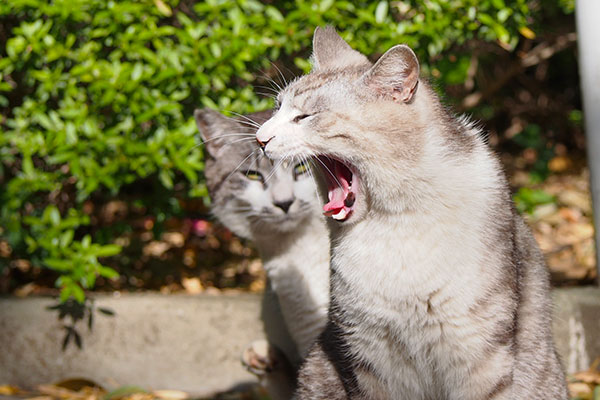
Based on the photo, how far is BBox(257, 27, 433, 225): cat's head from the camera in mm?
2068

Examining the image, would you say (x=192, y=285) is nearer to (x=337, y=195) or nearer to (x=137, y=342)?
(x=137, y=342)

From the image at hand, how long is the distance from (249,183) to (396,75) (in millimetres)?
1287

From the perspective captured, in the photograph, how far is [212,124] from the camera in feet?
10.9

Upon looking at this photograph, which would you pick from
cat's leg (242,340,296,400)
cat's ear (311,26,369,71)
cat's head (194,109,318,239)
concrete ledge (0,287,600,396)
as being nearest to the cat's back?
cat's ear (311,26,369,71)

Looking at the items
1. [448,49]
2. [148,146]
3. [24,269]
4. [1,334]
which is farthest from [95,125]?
[448,49]

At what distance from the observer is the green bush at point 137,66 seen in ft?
11.3

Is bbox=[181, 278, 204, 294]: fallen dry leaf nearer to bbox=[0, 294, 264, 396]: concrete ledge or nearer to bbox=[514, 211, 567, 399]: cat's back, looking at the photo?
bbox=[0, 294, 264, 396]: concrete ledge

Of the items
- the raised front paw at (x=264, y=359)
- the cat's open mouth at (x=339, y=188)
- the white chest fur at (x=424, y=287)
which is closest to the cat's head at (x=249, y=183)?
the raised front paw at (x=264, y=359)

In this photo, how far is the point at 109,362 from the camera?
376 centimetres

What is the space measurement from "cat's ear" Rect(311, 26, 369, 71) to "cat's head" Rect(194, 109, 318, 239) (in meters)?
0.53

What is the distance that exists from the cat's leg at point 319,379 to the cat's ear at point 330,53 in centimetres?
101

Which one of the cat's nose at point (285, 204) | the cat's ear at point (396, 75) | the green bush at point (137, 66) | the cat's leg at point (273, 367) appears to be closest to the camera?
the cat's ear at point (396, 75)

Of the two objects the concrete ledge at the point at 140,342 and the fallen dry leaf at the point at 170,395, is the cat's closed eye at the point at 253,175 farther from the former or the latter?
the fallen dry leaf at the point at 170,395

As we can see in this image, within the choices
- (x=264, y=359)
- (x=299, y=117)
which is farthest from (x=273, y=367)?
(x=299, y=117)
